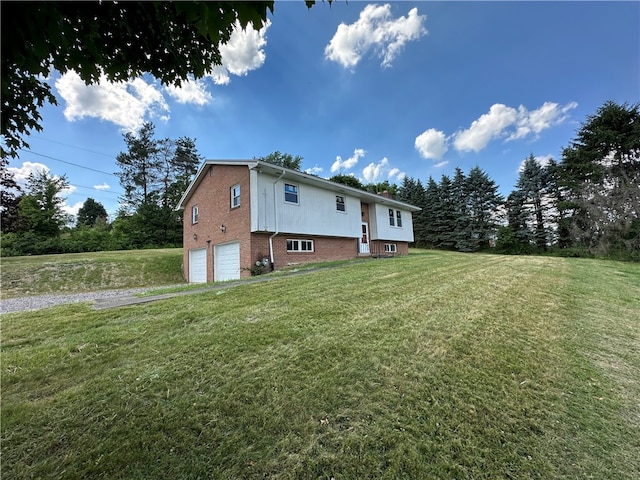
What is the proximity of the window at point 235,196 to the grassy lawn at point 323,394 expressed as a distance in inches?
335

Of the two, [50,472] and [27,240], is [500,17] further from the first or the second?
[27,240]

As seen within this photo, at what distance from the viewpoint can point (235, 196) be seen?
41.9 feet

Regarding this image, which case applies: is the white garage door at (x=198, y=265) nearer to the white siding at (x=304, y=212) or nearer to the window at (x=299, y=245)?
the window at (x=299, y=245)

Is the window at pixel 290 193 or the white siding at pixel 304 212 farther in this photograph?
the window at pixel 290 193

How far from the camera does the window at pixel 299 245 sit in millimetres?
13132

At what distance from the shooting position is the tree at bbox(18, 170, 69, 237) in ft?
71.6

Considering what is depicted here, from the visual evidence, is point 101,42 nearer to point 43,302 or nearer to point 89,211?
point 43,302

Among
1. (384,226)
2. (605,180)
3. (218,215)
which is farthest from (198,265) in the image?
(605,180)

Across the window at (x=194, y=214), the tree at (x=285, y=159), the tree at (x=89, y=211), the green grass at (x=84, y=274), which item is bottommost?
the green grass at (x=84, y=274)

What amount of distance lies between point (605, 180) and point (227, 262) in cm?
3123

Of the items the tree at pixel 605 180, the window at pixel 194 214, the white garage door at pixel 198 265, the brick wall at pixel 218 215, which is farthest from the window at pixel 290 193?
the tree at pixel 605 180

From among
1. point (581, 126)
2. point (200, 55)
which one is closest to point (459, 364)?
point (200, 55)

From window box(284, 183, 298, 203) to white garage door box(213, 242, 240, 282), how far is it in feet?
11.0

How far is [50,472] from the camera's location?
1585 millimetres
